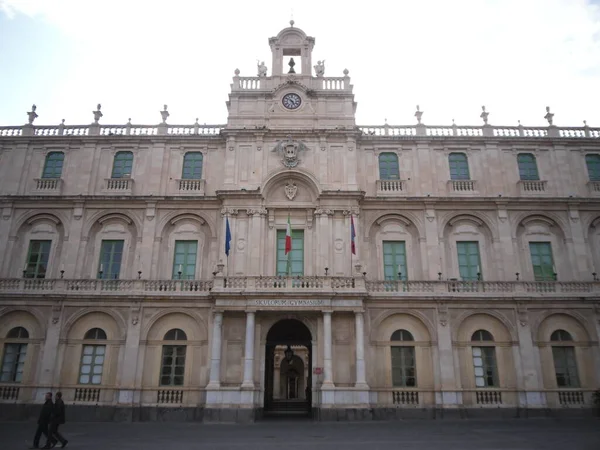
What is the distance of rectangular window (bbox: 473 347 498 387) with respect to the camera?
91.0 feet

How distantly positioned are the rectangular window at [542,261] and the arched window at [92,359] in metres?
26.7

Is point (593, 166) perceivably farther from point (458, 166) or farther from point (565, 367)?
point (565, 367)

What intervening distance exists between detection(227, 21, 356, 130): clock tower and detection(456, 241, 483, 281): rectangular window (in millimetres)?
10594

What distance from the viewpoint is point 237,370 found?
27141 millimetres

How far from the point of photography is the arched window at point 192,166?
32.0 metres

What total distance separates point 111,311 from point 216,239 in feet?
24.5

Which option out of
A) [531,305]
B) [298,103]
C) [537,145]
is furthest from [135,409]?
[537,145]

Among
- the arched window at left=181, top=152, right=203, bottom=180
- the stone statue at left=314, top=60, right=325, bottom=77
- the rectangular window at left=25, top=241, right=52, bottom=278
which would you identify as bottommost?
the rectangular window at left=25, top=241, right=52, bottom=278

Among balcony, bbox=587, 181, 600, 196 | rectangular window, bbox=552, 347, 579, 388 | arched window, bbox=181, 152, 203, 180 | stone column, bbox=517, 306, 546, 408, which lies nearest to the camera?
stone column, bbox=517, 306, 546, 408

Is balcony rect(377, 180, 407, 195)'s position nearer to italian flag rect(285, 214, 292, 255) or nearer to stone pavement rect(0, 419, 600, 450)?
italian flag rect(285, 214, 292, 255)

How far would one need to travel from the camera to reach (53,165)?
32375 mm

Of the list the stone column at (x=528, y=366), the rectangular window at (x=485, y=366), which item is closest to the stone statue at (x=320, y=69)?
the stone column at (x=528, y=366)

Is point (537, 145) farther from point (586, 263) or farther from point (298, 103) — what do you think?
point (298, 103)

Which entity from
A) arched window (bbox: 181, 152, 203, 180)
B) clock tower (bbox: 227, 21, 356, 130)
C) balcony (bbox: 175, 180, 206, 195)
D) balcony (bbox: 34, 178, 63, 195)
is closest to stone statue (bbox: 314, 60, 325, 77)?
clock tower (bbox: 227, 21, 356, 130)
